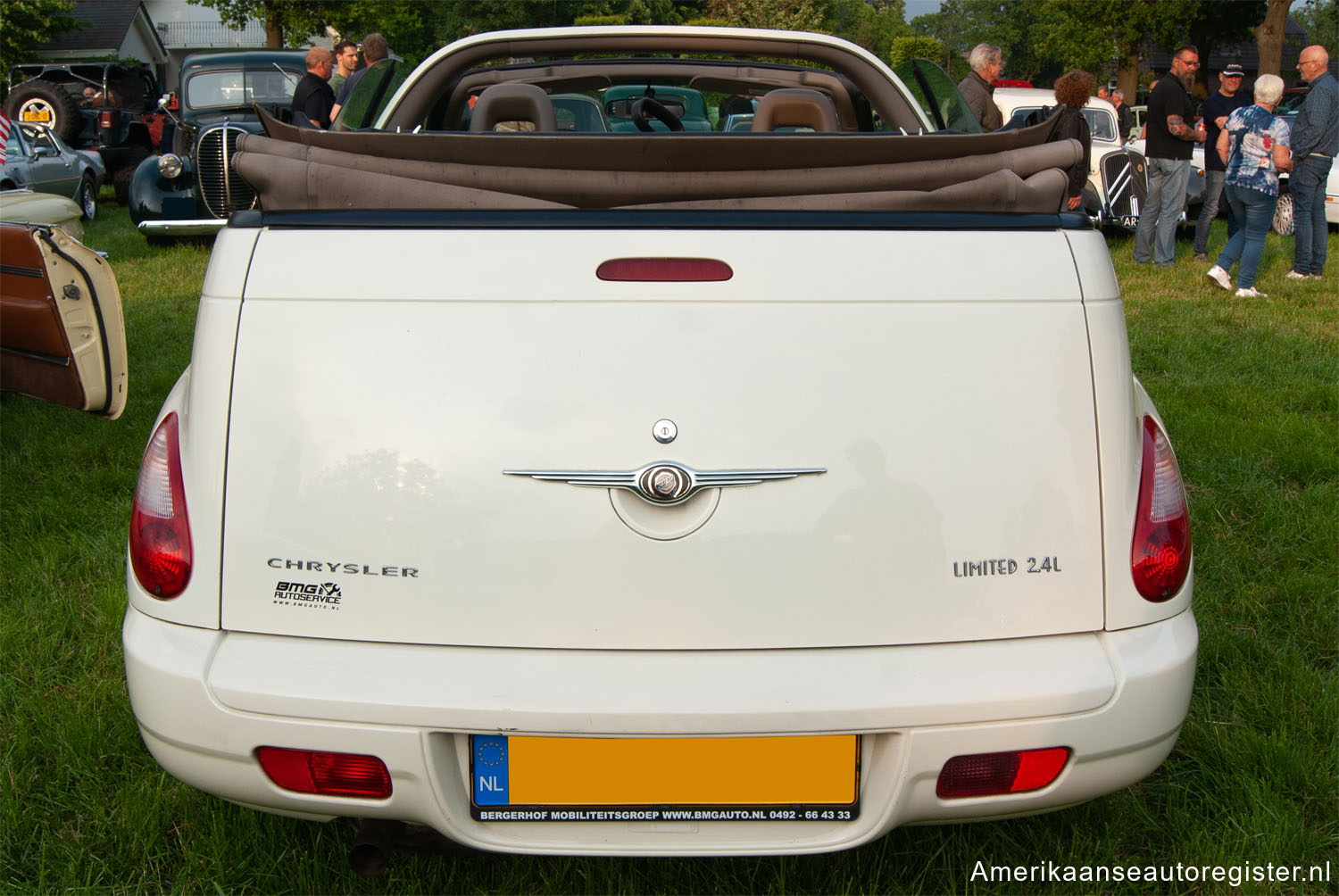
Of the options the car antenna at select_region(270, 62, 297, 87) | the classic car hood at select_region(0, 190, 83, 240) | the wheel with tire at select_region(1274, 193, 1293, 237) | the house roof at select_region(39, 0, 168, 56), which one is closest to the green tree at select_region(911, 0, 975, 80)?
the house roof at select_region(39, 0, 168, 56)

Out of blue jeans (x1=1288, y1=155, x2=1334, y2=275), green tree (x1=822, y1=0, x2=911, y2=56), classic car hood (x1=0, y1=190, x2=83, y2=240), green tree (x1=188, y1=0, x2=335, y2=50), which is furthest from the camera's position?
green tree (x1=822, y1=0, x2=911, y2=56)

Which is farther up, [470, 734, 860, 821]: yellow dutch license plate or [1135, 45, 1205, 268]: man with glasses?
[470, 734, 860, 821]: yellow dutch license plate

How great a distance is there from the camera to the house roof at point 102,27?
150ft

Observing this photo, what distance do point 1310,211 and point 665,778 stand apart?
28.9ft

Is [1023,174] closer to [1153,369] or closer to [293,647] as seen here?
[293,647]

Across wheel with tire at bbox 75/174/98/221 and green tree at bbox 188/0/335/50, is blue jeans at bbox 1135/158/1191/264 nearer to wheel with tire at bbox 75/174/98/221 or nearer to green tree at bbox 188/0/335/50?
Answer: wheel with tire at bbox 75/174/98/221

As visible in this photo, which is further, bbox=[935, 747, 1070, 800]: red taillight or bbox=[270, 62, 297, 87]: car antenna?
bbox=[270, 62, 297, 87]: car antenna

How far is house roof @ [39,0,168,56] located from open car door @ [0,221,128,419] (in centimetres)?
4800

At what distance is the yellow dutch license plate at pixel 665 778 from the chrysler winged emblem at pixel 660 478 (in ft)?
1.19

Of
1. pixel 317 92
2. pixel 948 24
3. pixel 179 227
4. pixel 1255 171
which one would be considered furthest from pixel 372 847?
pixel 948 24

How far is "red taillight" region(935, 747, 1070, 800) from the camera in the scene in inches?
63.6

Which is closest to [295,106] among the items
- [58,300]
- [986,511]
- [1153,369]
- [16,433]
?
[16,433]

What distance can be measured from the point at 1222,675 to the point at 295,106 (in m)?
8.15

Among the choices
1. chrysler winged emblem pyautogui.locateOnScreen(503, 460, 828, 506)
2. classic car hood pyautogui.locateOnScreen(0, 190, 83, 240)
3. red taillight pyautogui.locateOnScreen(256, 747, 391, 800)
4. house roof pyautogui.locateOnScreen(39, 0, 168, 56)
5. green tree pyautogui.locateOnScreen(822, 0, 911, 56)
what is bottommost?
green tree pyautogui.locateOnScreen(822, 0, 911, 56)
